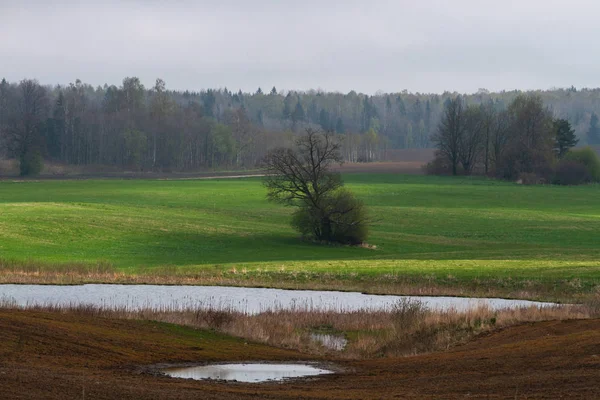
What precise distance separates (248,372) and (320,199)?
4540 centimetres

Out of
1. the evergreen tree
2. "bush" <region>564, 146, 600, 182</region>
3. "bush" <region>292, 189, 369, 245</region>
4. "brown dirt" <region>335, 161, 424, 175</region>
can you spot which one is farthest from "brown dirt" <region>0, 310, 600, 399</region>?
"brown dirt" <region>335, 161, 424, 175</region>

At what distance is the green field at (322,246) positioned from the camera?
4638 centimetres

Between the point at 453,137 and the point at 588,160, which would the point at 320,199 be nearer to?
the point at 453,137

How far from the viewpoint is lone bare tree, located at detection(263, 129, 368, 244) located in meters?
65.4

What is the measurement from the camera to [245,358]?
74.3ft

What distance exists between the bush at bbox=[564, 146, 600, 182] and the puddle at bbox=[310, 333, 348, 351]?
11096 cm

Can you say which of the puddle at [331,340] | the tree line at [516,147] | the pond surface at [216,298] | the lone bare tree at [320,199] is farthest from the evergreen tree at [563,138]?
the puddle at [331,340]

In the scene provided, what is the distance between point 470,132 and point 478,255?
8895 centimetres

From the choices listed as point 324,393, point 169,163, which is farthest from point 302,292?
point 169,163

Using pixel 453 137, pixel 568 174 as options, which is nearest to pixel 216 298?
pixel 568 174

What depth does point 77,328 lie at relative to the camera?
2269 centimetres

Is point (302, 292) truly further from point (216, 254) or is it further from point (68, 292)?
point (216, 254)

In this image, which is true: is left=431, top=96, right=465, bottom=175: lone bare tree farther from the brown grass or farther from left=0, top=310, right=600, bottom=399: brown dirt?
left=0, top=310, right=600, bottom=399: brown dirt

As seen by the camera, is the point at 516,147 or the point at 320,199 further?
the point at 516,147
